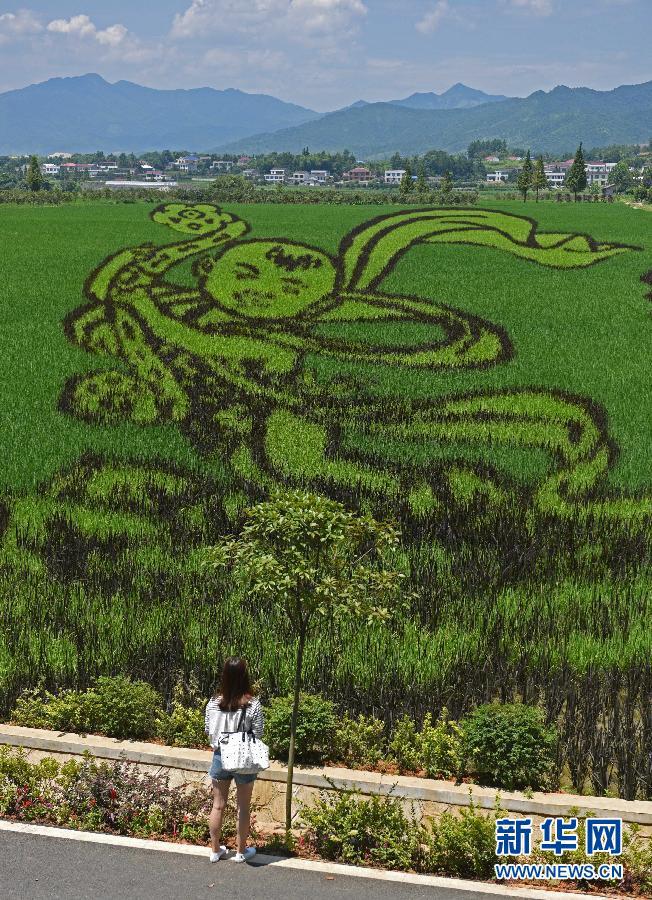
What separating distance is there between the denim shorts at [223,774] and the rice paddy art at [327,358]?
41.5 feet

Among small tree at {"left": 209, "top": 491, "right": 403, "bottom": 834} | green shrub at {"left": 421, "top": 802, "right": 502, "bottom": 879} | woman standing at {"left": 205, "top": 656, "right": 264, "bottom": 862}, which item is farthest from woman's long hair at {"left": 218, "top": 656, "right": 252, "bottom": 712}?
green shrub at {"left": 421, "top": 802, "right": 502, "bottom": 879}

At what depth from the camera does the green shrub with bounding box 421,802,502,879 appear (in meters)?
9.42

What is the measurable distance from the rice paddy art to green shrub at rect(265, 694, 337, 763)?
10078 mm

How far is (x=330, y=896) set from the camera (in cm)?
903

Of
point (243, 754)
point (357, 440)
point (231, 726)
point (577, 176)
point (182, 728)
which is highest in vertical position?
point (577, 176)

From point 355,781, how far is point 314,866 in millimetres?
1653

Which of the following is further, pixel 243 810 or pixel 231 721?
pixel 243 810

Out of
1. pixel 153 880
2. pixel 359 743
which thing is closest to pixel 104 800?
pixel 153 880

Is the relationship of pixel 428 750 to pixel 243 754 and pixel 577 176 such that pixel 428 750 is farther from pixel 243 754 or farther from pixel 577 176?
pixel 577 176

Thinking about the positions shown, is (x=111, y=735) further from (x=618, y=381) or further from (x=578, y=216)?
(x=578, y=216)

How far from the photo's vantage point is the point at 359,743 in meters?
11.9

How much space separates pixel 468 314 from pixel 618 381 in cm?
881

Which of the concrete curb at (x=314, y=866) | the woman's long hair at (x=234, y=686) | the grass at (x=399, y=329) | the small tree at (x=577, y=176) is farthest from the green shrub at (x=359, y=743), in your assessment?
the small tree at (x=577, y=176)

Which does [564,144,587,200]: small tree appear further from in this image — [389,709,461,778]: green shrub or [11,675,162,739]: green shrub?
[11,675,162,739]: green shrub
